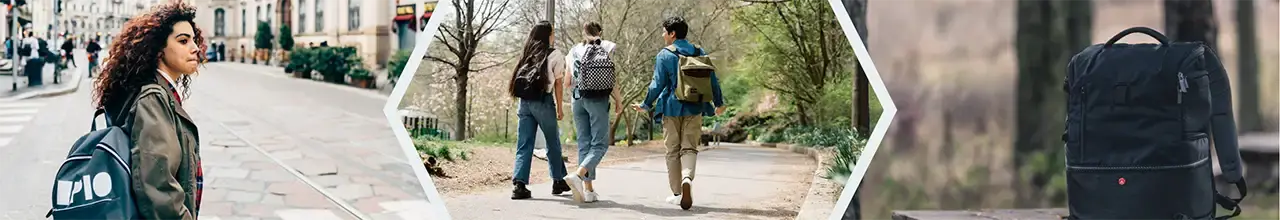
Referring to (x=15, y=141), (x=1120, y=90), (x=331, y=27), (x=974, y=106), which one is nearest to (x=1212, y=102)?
(x=1120, y=90)

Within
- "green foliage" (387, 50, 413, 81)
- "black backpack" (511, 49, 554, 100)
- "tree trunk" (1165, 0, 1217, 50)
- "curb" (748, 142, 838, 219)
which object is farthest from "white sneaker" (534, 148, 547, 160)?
"tree trunk" (1165, 0, 1217, 50)

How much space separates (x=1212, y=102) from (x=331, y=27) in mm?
2777

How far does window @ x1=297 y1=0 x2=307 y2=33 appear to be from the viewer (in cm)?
361

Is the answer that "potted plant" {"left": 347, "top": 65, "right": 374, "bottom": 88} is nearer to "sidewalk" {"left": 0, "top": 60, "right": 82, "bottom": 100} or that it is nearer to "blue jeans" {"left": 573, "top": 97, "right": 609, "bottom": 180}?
"sidewalk" {"left": 0, "top": 60, "right": 82, "bottom": 100}

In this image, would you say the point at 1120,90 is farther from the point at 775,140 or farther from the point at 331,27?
the point at 331,27

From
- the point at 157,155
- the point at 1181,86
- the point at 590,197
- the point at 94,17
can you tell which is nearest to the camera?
the point at 157,155

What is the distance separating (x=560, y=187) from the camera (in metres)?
2.21

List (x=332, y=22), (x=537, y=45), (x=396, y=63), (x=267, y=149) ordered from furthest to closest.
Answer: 1. (x=267, y=149)
2. (x=332, y=22)
3. (x=396, y=63)
4. (x=537, y=45)

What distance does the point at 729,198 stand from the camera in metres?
2.21

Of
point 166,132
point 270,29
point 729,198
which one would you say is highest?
point 270,29

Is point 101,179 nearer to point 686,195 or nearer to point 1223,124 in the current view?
point 686,195

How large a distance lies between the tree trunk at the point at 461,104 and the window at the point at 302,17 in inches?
68.2

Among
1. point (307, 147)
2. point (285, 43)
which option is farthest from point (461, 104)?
point (307, 147)

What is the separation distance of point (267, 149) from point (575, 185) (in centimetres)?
243
